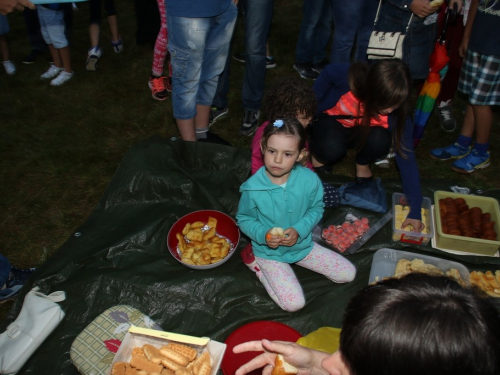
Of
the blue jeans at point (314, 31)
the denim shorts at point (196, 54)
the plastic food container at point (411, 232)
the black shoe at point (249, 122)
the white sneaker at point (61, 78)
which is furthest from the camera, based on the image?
the white sneaker at point (61, 78)

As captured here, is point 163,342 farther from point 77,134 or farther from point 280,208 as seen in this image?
point 77,134

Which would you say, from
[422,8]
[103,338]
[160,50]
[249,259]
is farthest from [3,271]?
[422,8]

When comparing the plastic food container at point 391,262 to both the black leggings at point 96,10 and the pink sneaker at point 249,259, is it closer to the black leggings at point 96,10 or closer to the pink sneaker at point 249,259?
the pink sneaker at point 249,259

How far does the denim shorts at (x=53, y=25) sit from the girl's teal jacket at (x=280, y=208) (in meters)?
3.48

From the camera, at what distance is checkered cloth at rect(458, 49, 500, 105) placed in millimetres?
3107

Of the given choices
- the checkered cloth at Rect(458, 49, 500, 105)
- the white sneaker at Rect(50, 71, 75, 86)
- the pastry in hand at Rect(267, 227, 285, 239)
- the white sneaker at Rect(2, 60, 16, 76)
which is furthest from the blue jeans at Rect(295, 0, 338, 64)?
the white sneaker at Rect(2, 60, 16, 76)

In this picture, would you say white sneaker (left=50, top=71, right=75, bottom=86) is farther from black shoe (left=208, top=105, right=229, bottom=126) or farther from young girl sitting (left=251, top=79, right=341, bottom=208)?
young girl sitting (left=251, top=79, right=341, bottom=208)

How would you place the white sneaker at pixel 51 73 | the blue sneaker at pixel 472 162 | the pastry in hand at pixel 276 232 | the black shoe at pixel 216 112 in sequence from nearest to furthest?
the pastry in hand at pixel 276 232, the blue sneaker at pixel 472 162, the black shoe at pixel 216 112, the white sneaker at pixel 51 73

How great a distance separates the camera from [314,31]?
484 centimetres

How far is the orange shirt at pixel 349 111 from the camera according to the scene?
308 cm

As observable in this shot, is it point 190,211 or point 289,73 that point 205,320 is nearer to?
point 190,211

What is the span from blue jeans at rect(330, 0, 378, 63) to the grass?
39.3 inches

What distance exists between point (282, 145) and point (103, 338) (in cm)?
146

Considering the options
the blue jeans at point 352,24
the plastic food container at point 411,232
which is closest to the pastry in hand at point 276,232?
the plastic food container at point 411,232
